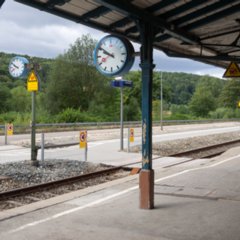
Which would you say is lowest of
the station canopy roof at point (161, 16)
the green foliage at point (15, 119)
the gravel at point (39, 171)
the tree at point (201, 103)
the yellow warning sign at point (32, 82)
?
the gravel at point (39, 171)

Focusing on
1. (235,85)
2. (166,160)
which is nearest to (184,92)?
(235,85)

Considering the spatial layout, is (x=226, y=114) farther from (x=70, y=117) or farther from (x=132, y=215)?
(x=132, y=215)

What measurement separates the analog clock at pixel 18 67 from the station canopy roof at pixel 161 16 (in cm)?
475

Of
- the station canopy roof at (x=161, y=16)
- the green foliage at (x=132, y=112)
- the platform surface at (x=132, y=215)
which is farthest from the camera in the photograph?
the green foliage at (x=132, y=112)

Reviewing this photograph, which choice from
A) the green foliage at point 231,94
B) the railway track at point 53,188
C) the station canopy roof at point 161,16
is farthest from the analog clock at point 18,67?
the green foliage at point 231,94

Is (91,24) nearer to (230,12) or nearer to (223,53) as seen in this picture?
(230,12)

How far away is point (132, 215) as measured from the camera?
6516 mm

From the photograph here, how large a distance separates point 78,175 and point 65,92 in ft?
172

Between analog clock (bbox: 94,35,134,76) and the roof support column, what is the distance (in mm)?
242

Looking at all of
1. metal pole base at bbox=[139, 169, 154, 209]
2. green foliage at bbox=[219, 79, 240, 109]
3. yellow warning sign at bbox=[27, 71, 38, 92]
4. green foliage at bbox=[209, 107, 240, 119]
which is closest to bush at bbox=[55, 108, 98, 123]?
yellow warning sign at bbox=[27, 71, 38, 92]

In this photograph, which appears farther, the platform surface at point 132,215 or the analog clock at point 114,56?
the analog clock at point 114,56

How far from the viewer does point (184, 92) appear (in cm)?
13425

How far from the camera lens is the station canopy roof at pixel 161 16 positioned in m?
6.18

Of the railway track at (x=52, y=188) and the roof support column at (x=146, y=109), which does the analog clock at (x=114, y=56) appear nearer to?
the roof support column at (x=146, y=109)
